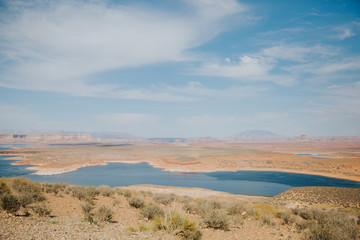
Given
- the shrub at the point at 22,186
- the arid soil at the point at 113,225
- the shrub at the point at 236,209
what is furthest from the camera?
the shrub at the point at 236,209

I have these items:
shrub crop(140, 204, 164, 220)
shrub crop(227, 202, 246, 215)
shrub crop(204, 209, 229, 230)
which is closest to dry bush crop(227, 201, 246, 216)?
shrub crop(227, 202, 246, 215)

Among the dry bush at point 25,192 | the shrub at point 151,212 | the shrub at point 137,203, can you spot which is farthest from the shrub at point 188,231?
the dry bush at point 25,192

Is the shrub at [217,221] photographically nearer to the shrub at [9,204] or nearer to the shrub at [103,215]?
the shrub at [103,215]

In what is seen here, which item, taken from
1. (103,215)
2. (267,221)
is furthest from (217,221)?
(103,215)

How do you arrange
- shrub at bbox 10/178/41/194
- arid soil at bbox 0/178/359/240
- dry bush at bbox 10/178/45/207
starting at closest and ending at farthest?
arid soil at bbox 0/178/359/240 → dry bush at bbox 10/178/45/207 → shrub at bbox 10/178/41/194

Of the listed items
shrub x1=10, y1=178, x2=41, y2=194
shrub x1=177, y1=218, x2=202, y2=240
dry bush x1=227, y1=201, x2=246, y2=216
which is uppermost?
shrub x1=10, y1=178, x2=41, y2=194

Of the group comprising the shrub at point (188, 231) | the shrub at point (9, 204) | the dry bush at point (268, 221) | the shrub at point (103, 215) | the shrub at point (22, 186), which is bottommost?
the dry bush at point (268, 221)

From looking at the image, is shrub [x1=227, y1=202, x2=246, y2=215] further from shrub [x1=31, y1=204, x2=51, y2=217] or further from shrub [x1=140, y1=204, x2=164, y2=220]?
shrub [x1=31, y1=204, x2=51, y2=217]

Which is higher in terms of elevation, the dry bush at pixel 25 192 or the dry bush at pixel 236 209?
the dry bush at pixel 25 192

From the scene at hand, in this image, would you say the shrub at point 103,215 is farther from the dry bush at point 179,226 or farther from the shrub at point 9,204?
the shrub at point 9,204

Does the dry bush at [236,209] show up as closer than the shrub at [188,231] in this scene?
No

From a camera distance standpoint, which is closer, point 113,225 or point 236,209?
point 113,225

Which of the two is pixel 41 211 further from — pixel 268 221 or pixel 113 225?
pixel 268 221

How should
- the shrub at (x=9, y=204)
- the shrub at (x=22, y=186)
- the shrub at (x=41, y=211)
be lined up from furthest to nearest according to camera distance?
the shrub at (x=22, y=186)
the shrub at (x=41, y=211)
the shrub at (x=9, y=204)
